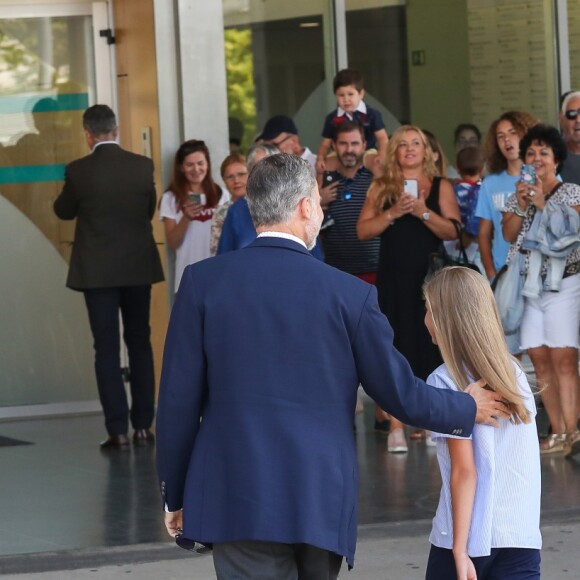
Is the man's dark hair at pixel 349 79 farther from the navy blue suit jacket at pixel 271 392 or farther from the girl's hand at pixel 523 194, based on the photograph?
the navy blue suit jacket at pixel 271 392

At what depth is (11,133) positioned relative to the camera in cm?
1055

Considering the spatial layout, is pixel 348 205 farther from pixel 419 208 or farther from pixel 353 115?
pixel 353 115

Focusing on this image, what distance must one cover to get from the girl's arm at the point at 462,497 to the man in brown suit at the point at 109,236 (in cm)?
546

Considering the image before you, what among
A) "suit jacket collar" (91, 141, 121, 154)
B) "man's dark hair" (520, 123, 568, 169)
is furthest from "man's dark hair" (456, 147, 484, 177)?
"suit jacket collar" (91, 141, 121, 154)

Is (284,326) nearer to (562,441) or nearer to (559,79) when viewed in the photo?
(562,441)

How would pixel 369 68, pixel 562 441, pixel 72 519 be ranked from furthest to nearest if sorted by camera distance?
pixel 369 68 < pixel 562 441 < pixel 72 519

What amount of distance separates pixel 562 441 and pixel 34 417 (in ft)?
14.5

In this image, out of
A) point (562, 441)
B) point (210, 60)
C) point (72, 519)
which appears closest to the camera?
point (72, 519)

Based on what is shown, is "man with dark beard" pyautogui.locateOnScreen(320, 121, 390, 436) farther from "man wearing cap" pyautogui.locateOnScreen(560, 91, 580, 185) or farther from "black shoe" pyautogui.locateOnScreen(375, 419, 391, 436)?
"man wearing cap" pyautogui.locateOnScreen(560, 91, 580, 185)

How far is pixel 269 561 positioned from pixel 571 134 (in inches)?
244

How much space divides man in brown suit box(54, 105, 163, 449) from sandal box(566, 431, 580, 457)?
2841mm

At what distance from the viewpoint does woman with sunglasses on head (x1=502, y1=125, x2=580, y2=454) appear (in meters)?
7.80

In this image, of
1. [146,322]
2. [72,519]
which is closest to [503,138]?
[146,322]

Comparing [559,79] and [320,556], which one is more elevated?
[559,79]
